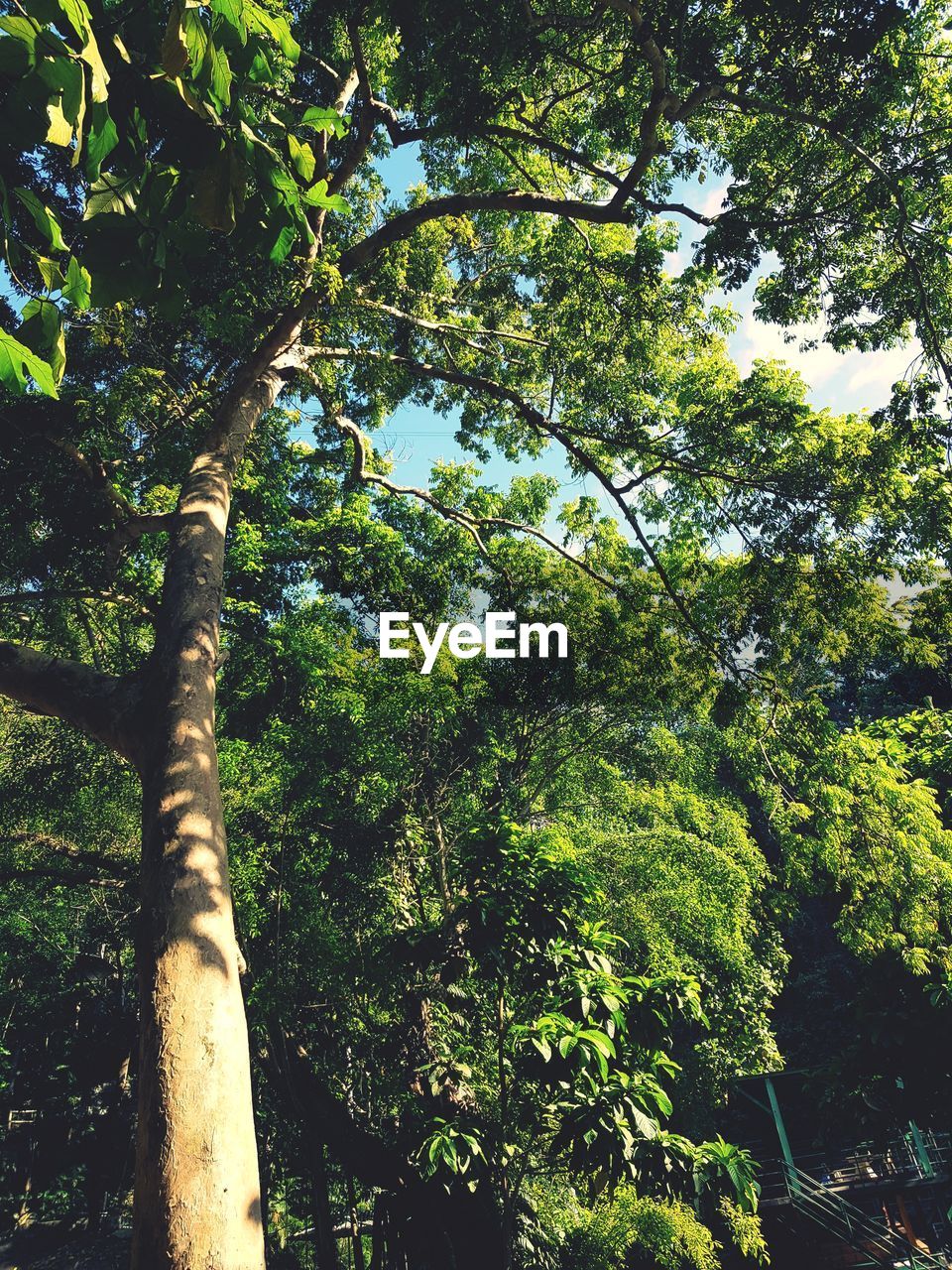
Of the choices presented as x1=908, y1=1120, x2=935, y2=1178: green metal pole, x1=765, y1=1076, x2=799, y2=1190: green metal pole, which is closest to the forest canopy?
x1=765, y1=1076, x2=799, y2=1190: green metal pole

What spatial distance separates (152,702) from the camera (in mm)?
2727

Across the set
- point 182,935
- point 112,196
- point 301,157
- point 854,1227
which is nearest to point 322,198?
point 301,157

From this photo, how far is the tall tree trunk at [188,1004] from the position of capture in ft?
5.35

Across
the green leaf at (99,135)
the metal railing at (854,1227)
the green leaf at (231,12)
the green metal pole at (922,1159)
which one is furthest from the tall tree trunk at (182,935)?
the green metal pole at (922,1159)

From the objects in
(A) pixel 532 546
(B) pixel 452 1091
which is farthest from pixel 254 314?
(B) pixel 452 1091

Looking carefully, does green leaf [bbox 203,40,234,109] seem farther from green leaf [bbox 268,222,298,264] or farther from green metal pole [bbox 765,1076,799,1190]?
green metal pole [bbox 765,1076,799,1190]

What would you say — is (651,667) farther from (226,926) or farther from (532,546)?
(226,926)

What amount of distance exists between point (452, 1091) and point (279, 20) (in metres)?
7.59

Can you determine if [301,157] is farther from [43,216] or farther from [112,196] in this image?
[43,216]
